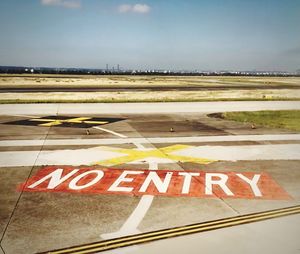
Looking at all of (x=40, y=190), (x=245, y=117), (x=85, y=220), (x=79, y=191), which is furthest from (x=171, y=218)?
(x=245, y=117)

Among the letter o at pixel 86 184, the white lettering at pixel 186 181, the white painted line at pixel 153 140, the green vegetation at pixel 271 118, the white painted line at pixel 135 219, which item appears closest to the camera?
the white painted line at pixel 135 219

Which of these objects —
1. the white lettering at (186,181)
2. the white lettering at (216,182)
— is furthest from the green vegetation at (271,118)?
the white lettering at (186,181)

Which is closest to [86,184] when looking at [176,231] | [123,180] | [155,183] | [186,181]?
[123,180]

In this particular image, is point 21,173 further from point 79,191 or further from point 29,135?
point 29,135

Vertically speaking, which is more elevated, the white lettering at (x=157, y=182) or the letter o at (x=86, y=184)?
the white lettering at (x=157, y=182)

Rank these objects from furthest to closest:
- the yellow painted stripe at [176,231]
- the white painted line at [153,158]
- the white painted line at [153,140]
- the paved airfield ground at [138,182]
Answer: the white painted line at [153,140]
the white painted line at [153,158]
the paved airfield ground at [138,182]
the yellow painted stripe at [176,231]

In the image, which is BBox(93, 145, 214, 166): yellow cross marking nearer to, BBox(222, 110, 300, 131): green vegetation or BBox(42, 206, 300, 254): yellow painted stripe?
BBox(42, 206, 300, 254): yellow painted stripe

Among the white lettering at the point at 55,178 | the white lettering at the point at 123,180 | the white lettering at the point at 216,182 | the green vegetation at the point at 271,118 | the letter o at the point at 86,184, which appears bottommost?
the white lettering at the point at 55,178

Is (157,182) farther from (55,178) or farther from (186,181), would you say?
(55,178)

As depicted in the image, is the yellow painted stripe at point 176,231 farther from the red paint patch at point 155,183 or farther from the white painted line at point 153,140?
the white painted line at point 153,140
